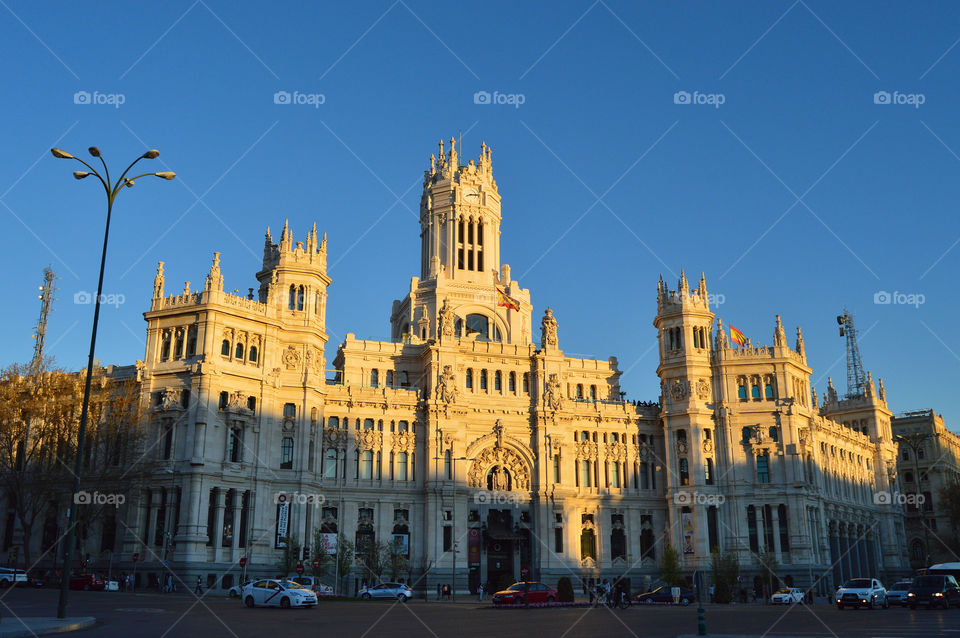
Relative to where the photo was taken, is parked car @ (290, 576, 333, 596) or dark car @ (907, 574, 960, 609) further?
parked car @ (290, 576, 333, 596)

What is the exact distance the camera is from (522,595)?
53.9 meters

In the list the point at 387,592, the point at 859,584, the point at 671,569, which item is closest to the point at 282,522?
the point at 387,592

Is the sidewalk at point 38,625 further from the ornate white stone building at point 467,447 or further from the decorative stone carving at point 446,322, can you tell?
the decorative stone carving at point 446,322

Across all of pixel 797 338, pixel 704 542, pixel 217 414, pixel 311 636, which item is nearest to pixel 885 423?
pixel 797 338

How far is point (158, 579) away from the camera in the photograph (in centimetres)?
6562

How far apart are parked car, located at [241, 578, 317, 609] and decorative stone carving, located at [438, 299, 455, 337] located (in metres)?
42.3

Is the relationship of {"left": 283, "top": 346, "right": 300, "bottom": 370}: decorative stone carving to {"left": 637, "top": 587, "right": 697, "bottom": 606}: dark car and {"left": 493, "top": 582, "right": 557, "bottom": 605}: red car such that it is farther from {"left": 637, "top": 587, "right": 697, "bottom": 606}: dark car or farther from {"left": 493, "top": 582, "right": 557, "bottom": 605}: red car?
{"left": 637, "top": 587, "right": 697, "bottom": 606}: dark car

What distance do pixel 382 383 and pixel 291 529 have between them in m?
20.6

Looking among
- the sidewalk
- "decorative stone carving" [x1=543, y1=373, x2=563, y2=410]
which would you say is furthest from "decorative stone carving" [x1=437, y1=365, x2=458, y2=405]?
the sidewalk

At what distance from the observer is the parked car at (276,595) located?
1740 inches

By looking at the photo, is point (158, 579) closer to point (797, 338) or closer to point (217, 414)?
point (217, 414)

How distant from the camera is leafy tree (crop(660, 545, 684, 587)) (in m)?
77.1
